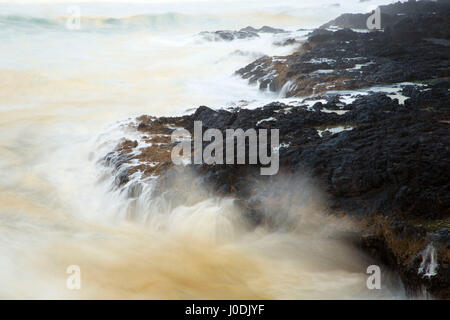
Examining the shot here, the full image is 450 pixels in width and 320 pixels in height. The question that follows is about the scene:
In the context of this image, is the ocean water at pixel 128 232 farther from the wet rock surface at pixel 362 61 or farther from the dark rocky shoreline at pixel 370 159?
the wet rock surface at pixel 362 61

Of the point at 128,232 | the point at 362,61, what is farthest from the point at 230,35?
the point at 128,232

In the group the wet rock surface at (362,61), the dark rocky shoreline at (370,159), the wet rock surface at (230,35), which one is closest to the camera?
the dark rocky shoreline at (370,159)

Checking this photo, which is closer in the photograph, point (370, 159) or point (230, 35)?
point (370, 159)

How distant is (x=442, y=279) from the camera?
4.34 m

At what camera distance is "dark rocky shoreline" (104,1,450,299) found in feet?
15.9

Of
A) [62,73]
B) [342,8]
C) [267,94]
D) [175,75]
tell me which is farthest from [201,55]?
[342,8]

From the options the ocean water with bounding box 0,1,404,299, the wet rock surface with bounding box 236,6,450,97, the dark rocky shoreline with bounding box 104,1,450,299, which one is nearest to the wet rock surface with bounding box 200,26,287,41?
the wet rock surface with bounding box 236,6,450,97

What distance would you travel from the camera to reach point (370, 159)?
19.5ft

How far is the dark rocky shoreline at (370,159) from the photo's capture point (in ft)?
15.9

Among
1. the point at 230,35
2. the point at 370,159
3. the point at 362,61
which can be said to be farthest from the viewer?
the point at 230,35

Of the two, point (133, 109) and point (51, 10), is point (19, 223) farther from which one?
point (51, 10)

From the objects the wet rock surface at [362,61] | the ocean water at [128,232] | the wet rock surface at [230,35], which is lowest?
the ocean water at [128,232]

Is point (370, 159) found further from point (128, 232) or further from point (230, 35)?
point (230, 35)

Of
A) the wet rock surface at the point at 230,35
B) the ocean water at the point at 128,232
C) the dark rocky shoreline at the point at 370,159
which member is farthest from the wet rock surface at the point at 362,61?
the wet rock surface at the point at 230,35
